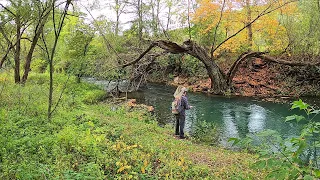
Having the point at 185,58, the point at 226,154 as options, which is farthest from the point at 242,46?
the point at 226,154

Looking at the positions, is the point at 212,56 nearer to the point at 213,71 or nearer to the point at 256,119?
the point at 213,71

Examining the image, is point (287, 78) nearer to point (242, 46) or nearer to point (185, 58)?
point (242, 46)

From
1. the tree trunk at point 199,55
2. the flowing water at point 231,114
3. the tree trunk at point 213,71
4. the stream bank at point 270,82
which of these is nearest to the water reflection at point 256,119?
the flowing water at point 231,114

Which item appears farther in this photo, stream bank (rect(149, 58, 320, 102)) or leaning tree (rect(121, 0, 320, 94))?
stream bank (rect(149, 58, 320, 102))

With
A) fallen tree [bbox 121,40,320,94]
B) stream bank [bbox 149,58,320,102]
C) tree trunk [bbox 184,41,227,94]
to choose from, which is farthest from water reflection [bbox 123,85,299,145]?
stream bank [bbox 149,58,320,102]

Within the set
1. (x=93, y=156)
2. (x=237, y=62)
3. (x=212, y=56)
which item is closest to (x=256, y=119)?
(x=237, y=62)

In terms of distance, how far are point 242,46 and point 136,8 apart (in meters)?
10.5

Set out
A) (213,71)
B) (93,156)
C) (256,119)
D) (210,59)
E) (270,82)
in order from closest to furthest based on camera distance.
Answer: (93,156) < (256,119) < (210,59) < (213,71) < (270,82)

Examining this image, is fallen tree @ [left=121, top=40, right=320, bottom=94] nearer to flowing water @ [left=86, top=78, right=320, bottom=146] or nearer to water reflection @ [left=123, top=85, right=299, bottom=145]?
flowing water @ [left=86, top=78, right=320, bottom=146]

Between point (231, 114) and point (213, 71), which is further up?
point (213, 71)

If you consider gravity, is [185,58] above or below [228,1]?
below

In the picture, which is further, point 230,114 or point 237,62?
point 237,62

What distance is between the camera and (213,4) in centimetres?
1839

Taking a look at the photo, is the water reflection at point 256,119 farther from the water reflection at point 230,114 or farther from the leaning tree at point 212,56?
the leaning tree at point 212,56
